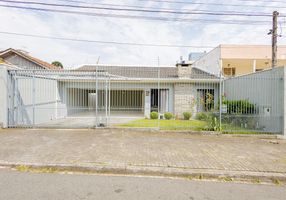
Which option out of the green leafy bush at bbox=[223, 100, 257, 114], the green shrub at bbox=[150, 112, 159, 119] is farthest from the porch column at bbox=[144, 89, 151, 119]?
the green leafy bush at bbox=[223, 100, 257, 114]

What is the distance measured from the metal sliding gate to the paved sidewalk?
53.1 inches

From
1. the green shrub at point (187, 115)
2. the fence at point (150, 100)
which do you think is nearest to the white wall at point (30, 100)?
the fence at point (150, 100)

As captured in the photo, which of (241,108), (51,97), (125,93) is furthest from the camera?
(125,93)

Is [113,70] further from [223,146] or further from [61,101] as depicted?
[223,146]

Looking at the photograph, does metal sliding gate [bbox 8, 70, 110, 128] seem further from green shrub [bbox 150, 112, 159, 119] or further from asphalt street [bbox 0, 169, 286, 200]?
asphalt street [bbox 0, 169, 286, 200]

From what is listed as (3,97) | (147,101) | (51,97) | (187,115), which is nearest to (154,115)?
(147,101)

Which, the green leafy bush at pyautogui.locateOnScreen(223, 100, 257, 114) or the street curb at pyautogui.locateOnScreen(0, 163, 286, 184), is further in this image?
the green leafy bush at pyautogui.locateOnScreen(223, 100, 257, 114)

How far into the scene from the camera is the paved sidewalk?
5145 millimetres

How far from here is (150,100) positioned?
16266mm

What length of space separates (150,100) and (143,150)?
10.1 meters

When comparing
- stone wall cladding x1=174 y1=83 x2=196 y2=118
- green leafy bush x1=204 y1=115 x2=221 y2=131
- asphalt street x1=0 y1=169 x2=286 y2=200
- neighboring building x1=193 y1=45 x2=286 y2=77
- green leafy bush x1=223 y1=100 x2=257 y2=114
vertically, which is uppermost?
neighboring building x1=193 y1=45 x2=286 y2=77

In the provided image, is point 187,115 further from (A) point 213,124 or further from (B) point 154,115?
(A) point 213,124

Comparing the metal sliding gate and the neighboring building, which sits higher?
the neighboring building

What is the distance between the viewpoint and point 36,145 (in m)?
6.71
